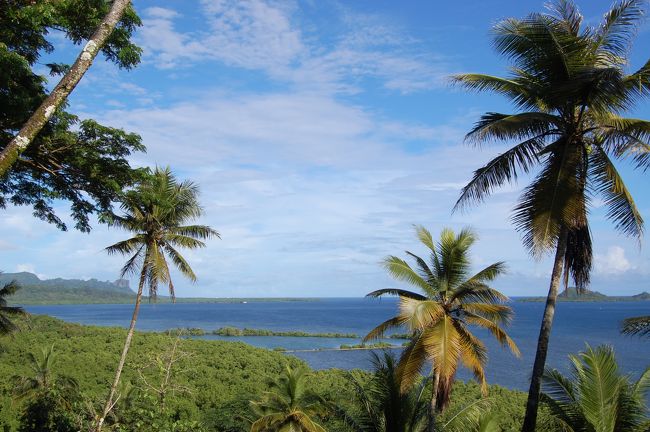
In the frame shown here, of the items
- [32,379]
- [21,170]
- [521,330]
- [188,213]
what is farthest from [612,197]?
[521,330]

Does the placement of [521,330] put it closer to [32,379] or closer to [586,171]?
[32,379]

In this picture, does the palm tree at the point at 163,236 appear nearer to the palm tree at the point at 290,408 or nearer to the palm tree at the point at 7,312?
the palm tree at the point at 290,408

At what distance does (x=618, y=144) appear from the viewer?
767 centimetres

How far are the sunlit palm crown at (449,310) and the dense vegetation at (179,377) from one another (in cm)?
174

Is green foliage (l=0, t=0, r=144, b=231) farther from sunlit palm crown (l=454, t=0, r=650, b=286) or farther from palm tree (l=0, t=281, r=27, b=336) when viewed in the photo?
palm tree (l=0, t=281, r=27, b=336)

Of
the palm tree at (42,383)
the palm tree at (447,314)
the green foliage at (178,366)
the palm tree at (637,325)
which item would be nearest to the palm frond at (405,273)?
the palm tree at (447,314)

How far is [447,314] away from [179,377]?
28.7 meters

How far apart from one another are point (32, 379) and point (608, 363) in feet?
98.5

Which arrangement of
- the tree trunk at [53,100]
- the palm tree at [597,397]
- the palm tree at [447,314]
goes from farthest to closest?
the palm tree at [447,314]
the palm tree at [597,397]
the tree trunk at [53,100]

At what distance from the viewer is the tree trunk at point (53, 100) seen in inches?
191

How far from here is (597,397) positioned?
7477 millimetres

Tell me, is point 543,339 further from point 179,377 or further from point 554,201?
point 179,377

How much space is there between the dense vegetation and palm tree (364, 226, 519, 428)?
1509 mm

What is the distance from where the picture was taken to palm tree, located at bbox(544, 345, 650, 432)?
7.45 meters
